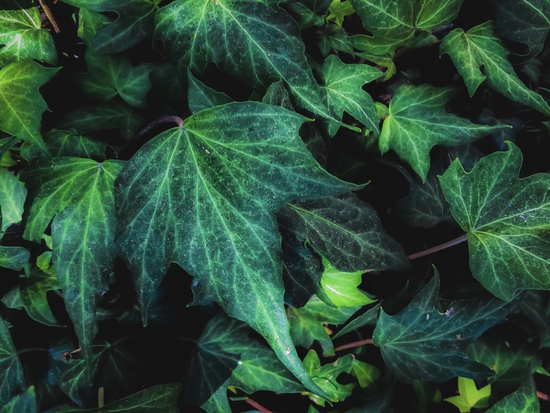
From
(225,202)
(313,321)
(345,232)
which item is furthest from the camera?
(313,321)

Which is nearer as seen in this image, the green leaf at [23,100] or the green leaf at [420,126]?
the green leaf at [23,100]

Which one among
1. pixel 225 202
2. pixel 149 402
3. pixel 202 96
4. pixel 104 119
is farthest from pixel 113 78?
pixel 149 402

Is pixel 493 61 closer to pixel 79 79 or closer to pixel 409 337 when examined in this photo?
pixel 409 337

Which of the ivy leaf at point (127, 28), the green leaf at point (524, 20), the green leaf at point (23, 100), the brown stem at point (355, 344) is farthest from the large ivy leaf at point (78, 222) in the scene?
the green leaf at point (524, 20)

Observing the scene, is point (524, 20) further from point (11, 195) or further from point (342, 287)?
point (11, 195)

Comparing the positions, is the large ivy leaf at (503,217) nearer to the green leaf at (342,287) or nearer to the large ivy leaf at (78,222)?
the green leaf at (342,287)

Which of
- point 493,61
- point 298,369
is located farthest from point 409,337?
point 493,61
